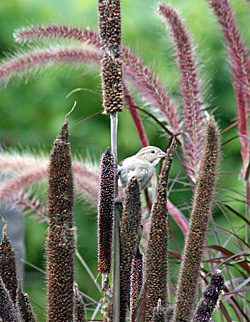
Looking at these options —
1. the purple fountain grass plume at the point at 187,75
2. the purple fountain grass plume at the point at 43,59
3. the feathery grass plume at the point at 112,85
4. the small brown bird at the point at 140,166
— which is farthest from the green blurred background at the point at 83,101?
the feathery grass plume at the point at 112,85

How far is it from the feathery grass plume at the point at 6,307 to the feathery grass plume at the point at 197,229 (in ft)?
0.40

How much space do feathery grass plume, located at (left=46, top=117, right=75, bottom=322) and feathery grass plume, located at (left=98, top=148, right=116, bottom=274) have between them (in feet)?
0.19

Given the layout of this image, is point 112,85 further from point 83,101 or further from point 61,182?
point 83,101

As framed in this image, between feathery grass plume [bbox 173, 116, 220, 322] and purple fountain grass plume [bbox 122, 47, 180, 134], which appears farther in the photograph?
purple fountain grass plume [bbox 122, 47, 180, 134]

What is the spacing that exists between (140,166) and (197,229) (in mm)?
212

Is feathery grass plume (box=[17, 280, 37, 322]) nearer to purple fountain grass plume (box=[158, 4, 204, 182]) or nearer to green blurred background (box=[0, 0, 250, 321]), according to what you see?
purple fountain grass plume (box=[158, 4, 204, 182])

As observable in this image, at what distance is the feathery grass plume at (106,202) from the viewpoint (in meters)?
0.37

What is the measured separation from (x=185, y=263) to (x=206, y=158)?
0.26 feet

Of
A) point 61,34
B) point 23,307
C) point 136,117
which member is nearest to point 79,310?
point 23,307

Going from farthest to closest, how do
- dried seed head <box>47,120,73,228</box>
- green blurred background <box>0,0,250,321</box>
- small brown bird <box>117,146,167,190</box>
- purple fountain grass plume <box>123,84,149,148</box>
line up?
green blurred background <box>0,0,250,321</box> < purple fountain grass plume <box>123,84,149,148</box> < small brown bird <box>117,146,167,190</box> < dried seed head <box>47,120,73,228</box>

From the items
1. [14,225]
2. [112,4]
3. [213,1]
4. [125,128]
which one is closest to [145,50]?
[125,128]

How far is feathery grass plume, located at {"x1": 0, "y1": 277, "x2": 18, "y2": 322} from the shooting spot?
1.11 ft

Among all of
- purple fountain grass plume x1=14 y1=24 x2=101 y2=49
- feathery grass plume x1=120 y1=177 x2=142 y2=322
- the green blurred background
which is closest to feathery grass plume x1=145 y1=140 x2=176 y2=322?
feathery grass plume x1=120 y1=177 x2=142 y2=322

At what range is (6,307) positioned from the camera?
0.34m
